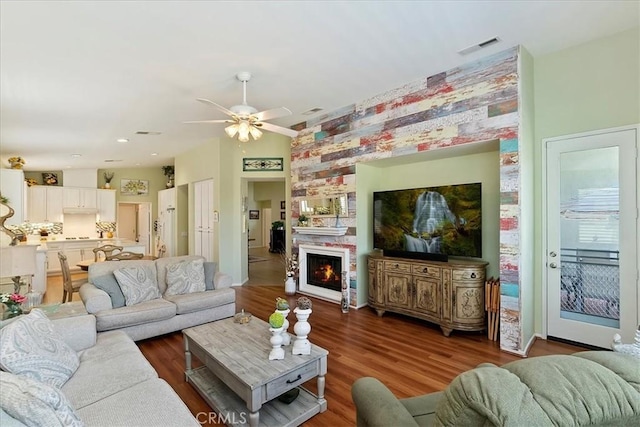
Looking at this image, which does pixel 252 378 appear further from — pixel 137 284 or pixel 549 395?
pixel 137 284

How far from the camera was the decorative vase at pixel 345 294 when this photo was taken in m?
4.50

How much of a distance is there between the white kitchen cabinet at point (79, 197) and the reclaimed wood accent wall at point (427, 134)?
667cm

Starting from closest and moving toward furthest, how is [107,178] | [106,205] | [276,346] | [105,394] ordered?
[105,394] < [276,346] < [106,205] < [107,178]

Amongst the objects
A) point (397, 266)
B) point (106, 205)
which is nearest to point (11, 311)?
point (397, 266)

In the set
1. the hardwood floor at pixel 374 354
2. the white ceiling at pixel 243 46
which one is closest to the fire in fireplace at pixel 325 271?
the hardwood floor at pixel 374 354

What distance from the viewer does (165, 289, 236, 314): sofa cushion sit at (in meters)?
3.53

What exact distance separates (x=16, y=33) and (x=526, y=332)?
5615 mm

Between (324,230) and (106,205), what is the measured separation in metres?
7.45

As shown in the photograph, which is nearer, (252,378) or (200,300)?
(252,378)

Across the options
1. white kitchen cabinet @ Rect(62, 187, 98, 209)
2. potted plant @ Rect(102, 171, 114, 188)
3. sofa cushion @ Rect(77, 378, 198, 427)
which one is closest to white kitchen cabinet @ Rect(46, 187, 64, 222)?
white kitchen cabinet @ Rect(62, 187, 98, 209)

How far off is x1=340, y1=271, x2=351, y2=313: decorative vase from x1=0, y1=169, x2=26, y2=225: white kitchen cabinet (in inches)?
242

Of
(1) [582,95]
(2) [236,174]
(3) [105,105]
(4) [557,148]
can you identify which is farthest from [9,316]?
(1) [582,95]

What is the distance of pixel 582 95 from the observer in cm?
319

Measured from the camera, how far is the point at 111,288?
11.0 feet
